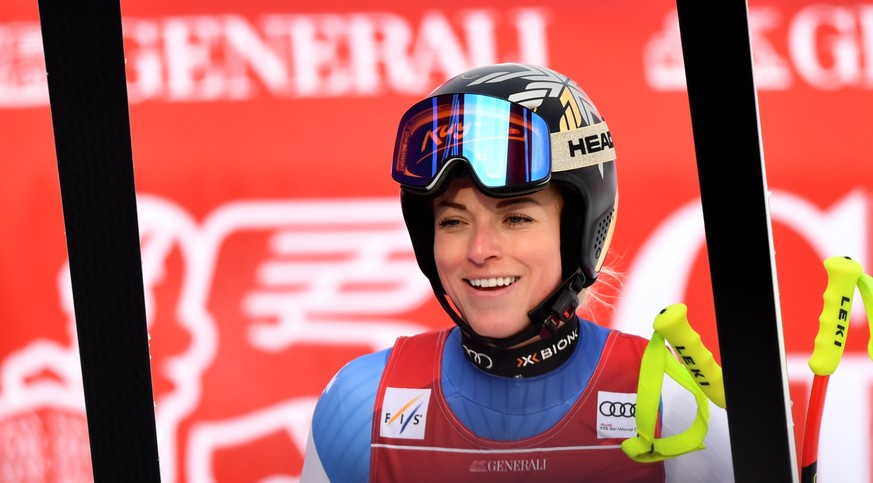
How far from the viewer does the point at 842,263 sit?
1.11 metres

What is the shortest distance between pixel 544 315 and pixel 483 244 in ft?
0.51

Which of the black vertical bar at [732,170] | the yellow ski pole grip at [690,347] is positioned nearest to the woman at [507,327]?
the yellow ski pole grip at [690,347]

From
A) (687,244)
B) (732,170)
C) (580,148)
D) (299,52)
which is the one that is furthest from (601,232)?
(299,52)

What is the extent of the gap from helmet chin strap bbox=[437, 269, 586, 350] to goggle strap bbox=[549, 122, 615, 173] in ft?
0.59

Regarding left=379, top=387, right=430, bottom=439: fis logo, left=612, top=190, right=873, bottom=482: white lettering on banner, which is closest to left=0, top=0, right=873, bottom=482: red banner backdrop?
left=612, top=190, right=873, bottom=482: white lettering on banner

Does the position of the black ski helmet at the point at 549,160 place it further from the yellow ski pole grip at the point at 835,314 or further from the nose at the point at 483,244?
the yellow ski pole grip at the point at 835,314

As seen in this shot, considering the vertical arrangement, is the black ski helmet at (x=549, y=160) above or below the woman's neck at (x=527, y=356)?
above

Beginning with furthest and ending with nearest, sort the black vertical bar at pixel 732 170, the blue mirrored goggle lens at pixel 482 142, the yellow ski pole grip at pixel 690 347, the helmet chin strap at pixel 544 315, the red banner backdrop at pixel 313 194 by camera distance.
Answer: the red banner backdrop at pixel 313 194 → the helmet chin strap at pixel 544 315 → the blue mirrored goggle lens at pixel 482 142 → the yellow ski pole grip at pixel 690 347 → the black vertical bar at pixel 732 170

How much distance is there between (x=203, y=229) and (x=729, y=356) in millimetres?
2077

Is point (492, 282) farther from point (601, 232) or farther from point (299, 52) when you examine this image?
point (299, 52)

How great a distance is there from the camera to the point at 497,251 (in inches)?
58.7

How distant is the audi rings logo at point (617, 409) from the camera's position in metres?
1.57

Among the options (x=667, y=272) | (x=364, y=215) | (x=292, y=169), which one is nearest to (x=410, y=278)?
(x=364, y=215)

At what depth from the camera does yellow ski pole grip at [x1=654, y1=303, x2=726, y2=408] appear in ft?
3.51
